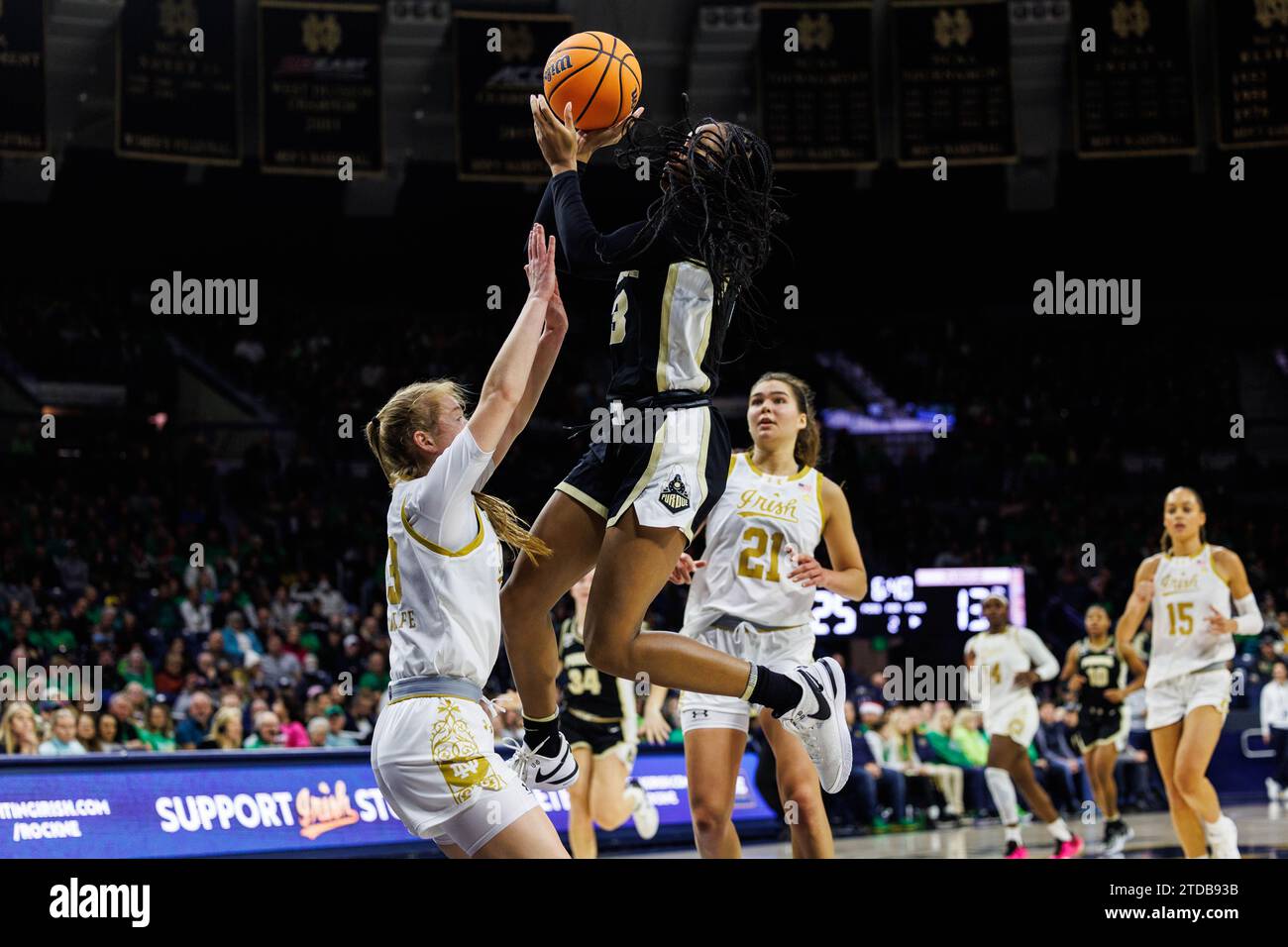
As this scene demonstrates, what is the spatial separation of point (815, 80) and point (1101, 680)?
A: 7.76 meters

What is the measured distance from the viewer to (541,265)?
4508 millimetres

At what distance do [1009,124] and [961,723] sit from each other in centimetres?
655

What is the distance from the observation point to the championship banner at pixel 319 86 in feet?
50.0

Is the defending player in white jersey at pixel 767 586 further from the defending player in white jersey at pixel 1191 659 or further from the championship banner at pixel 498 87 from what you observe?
the championship banner at pixel 498 87

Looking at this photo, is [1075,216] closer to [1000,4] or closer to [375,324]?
[1000,4]

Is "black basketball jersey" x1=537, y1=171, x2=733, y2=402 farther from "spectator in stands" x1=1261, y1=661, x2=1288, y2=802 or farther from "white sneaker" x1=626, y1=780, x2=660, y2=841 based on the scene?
"spectator in stands" x1=1261, y1=661, x2=1288, y2=802

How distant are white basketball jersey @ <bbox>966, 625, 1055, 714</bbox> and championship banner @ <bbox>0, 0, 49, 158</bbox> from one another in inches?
403

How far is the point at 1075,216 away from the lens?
22406 millimetres

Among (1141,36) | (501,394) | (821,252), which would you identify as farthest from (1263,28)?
(501,394)

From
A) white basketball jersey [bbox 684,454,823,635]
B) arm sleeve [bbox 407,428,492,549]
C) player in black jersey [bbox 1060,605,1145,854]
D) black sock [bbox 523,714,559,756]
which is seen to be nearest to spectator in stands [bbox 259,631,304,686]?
player in black jersey [bbox 1060,605,1145,854]

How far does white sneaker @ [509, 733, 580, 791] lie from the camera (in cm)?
486

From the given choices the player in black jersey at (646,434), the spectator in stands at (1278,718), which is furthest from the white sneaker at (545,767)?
the spectator in stands at (1278,718)
